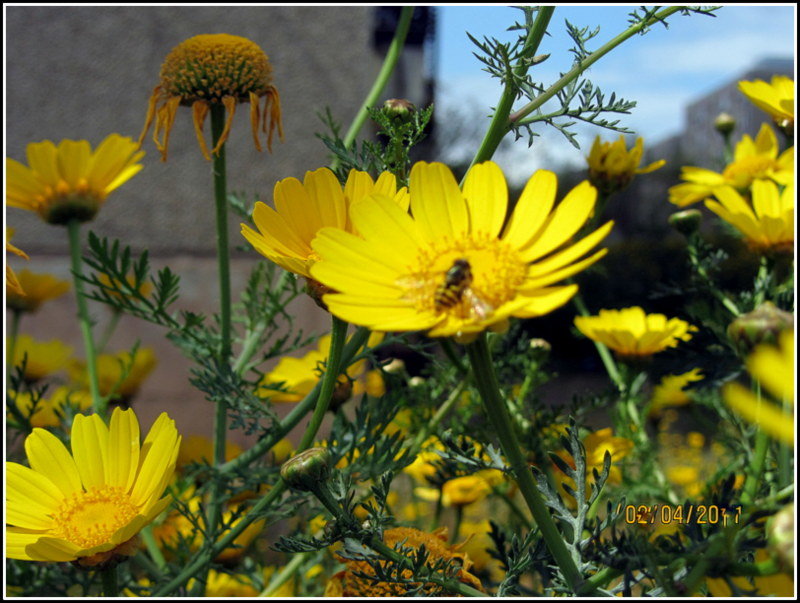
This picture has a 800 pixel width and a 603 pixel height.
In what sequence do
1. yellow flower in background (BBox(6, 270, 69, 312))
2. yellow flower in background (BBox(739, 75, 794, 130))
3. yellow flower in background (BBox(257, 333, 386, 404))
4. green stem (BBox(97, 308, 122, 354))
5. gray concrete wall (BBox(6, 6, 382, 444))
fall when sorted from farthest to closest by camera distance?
1. gray concrete wall (BBox(6, 6, 382, 444))
2. yellow flower in background (BBox(6, 270, 69, 312))
3. green stem (BBox(97, 308, 122, 354))
4. yellow flower in background (BBox(257, 333, 386, 404))
5. yellow flower in background (BBox(739, 75, 794, 130))

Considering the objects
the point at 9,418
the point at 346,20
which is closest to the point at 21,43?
the point at 346,20

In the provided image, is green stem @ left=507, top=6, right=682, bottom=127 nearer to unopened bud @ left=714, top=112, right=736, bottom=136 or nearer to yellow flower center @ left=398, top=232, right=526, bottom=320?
yellow flower center @ left=398, top=232, right=526, bottom=320

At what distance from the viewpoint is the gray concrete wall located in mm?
2623

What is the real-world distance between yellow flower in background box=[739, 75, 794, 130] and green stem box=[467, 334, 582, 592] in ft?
1.57

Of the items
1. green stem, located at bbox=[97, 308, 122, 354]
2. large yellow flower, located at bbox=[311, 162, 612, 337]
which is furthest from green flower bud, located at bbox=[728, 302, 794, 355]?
green stem, located at bbox=[97, 308, 122, 354]

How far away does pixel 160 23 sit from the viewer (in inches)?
112

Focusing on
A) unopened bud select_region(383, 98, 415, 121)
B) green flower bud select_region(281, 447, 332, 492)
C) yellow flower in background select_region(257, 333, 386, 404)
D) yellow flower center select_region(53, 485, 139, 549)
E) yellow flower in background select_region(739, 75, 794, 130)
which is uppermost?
yellow flower in background select_region(739, 75, 794, 130)

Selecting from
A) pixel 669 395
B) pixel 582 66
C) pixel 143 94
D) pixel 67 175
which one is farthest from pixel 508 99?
pixel 143 94

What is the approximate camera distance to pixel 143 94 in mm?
2770

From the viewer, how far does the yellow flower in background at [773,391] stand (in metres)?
0.35

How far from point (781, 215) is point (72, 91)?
2.60 metres

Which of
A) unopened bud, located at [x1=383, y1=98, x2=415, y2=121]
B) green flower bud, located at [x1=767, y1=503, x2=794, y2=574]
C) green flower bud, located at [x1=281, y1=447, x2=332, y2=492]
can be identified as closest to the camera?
green flower bud, located at [x1=767, y1=503, x2=794, y2=574]

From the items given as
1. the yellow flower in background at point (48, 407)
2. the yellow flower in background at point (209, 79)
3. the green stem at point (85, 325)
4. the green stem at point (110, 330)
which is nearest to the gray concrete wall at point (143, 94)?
the green stem at point (110, 330)

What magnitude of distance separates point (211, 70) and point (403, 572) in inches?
21.1
